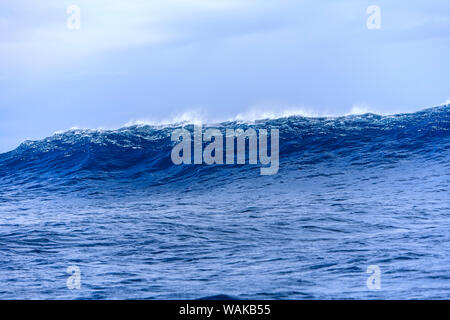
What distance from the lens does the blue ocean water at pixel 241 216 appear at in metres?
8.07

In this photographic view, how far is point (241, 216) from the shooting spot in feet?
45.5

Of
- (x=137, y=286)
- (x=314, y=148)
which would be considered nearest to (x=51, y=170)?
(x=314, y=148)

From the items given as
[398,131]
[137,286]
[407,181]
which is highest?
[398,131]

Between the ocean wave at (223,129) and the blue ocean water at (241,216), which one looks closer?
the blue ocean water at (241,216)

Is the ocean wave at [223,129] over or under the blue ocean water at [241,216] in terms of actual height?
over

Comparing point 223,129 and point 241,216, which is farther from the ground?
point 223,129

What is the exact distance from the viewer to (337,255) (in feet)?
30.7

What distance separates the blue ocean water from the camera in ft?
26.5

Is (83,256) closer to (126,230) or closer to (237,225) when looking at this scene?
(126,230)

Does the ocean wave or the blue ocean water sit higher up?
the ocean wave

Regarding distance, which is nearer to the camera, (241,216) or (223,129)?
(241,216)

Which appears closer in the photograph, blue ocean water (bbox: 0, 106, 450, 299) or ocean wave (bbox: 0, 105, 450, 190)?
blue ocean water (bbox: 0, 106, 450, 299)
